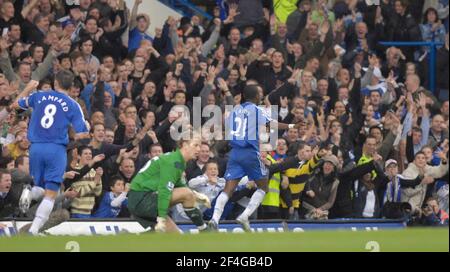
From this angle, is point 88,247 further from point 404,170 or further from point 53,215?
point 404,170

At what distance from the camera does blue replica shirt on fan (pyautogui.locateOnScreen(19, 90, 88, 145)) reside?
18703 mm

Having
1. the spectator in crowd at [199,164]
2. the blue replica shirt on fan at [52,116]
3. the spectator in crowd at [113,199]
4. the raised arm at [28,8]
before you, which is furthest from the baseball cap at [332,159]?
the raised arm at [28,8]

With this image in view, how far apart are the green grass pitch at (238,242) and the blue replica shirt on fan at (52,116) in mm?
1421

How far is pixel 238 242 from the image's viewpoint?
685 inches

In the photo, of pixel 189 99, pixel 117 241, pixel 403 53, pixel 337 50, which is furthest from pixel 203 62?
pixel 117 241

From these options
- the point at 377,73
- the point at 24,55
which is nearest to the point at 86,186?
the point at 24,55

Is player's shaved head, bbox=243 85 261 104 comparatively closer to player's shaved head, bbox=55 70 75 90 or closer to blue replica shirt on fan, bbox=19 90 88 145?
blue replica shirt on fan, bbox=19 90 88 145

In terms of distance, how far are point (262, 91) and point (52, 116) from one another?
22.1 feet

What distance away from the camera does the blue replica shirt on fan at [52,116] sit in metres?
18.7

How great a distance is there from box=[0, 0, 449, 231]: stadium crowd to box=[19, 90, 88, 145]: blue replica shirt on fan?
48.8 inches

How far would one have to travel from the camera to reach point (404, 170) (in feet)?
79.0

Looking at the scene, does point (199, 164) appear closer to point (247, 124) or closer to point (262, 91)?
point (247, 124)

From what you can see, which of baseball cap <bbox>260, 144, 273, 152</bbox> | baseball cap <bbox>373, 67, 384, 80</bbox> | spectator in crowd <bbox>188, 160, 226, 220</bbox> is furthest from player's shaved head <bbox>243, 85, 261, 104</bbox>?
baseball cap <bbox>373, 67, 384, 80</bbox>

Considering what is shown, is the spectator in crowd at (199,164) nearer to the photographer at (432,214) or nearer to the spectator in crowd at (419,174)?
the spectator in crowd at (419,174)
